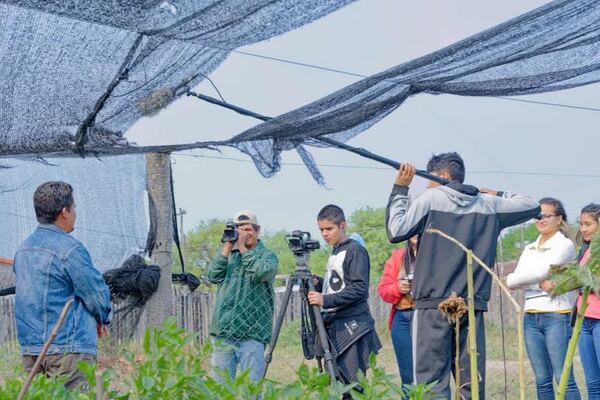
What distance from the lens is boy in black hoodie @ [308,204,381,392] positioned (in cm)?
511

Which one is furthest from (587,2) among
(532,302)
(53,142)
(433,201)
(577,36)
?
(53,142)

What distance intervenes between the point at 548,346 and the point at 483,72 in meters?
1.60

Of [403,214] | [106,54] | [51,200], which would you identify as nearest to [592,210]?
[403,214]

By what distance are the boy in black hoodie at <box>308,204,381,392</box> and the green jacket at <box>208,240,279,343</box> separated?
1.18 ft

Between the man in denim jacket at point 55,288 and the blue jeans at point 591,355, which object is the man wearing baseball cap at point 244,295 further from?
the blue jeans at point 591,355

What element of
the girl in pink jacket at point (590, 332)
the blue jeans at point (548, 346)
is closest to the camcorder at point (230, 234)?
the blue jeans at point (548, 346)

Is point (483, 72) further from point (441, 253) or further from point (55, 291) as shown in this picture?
point (55, 291)

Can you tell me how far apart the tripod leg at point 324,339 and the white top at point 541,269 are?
3.56 feet

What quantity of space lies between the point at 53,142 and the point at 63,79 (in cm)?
79

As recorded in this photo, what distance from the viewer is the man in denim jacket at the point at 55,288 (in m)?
3.88

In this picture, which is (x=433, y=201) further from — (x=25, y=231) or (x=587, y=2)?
(x=25, y=231)

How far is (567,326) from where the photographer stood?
5.19m

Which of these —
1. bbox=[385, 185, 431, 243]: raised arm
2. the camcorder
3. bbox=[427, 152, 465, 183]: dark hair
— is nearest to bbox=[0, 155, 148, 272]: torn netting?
the camcorder

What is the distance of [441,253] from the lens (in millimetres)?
4121
